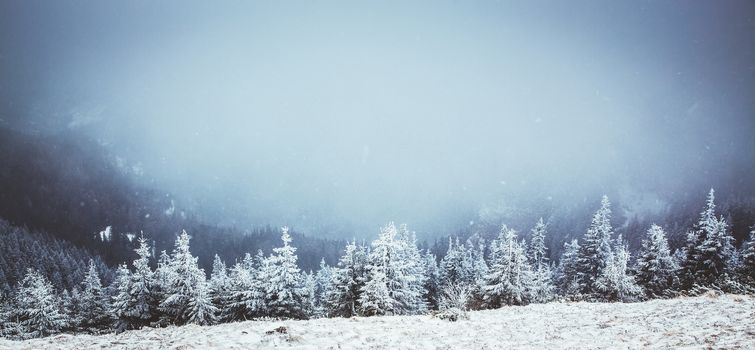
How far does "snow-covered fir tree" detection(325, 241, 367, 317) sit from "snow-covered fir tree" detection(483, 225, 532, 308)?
10.8 meters

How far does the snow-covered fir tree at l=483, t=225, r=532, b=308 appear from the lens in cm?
3428

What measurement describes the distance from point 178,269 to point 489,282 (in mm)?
27106

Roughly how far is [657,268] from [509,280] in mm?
17159

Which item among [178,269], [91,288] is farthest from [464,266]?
[91,288]

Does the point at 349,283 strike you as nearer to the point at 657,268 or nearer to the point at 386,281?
the point at 386,281

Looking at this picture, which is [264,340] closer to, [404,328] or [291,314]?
[404,328]

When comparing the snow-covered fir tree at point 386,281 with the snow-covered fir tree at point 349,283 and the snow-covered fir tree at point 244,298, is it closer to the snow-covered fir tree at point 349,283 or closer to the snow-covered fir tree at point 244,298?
the snow-covered fir tree at point 349,283

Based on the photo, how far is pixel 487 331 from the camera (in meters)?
15.4

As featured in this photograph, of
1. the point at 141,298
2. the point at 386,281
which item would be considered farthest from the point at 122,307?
the point at 386,281

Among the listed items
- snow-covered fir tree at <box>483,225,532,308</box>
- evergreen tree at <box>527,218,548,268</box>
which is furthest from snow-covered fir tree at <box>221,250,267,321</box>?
evergreen tree at <box>527,218,548,268</box>

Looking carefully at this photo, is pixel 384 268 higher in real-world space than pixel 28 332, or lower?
higher

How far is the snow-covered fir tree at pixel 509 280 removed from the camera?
3428cm

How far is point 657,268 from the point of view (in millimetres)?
40062

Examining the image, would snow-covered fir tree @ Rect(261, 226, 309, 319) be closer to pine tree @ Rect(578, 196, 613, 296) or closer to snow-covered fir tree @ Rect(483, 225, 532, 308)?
snow-covered fir tree @ Rect(483, 225, 532, 308)
